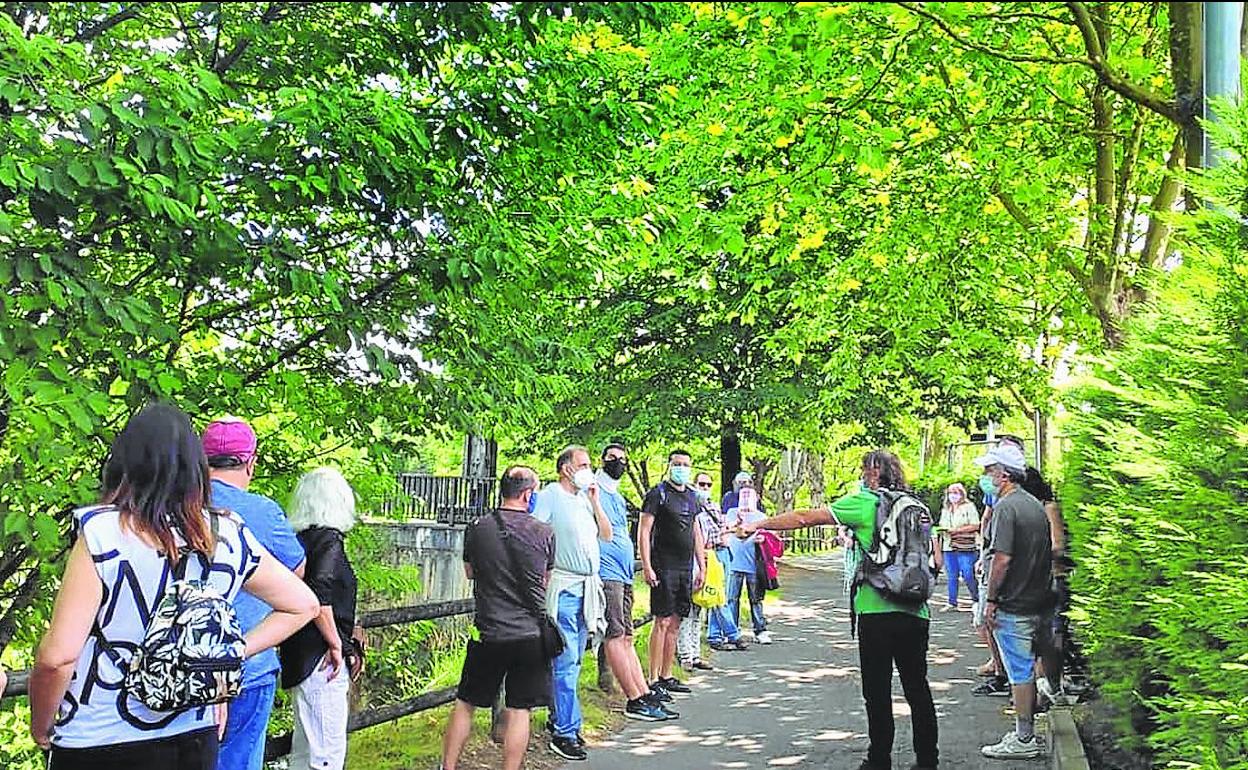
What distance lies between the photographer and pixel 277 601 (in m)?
4.16

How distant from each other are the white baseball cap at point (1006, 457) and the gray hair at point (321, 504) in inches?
181

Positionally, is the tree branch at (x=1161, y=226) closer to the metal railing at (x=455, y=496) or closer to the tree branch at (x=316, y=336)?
the tree branch at (x=316, y=336)

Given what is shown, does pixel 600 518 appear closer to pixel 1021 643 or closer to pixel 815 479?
pixel 1021 643

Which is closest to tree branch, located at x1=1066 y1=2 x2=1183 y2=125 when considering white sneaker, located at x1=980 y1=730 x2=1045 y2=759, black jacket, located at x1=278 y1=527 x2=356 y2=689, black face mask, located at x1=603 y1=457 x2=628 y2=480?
white sneaker, located at x1=980 y1=730 x2=1045 y2=759

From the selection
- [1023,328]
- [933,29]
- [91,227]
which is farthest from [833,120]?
[1023,328]

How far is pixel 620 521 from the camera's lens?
9.75m

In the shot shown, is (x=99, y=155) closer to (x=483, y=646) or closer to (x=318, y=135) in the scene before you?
(x=318, y=135)

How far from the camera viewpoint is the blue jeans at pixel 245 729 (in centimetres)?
507

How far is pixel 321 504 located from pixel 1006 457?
4.78 m

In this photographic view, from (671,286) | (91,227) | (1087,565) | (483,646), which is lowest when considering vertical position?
(483,646)

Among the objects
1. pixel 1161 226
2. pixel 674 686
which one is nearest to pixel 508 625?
pixel 674 686

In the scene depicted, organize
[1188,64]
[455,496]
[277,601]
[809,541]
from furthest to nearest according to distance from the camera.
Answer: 1. [809,541]
2. [455,496]
3. [1188,64]
4. [277,601]

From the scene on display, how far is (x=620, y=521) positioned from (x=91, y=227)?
533 centimetres

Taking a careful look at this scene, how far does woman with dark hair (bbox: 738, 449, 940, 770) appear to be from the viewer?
7.56 meters
